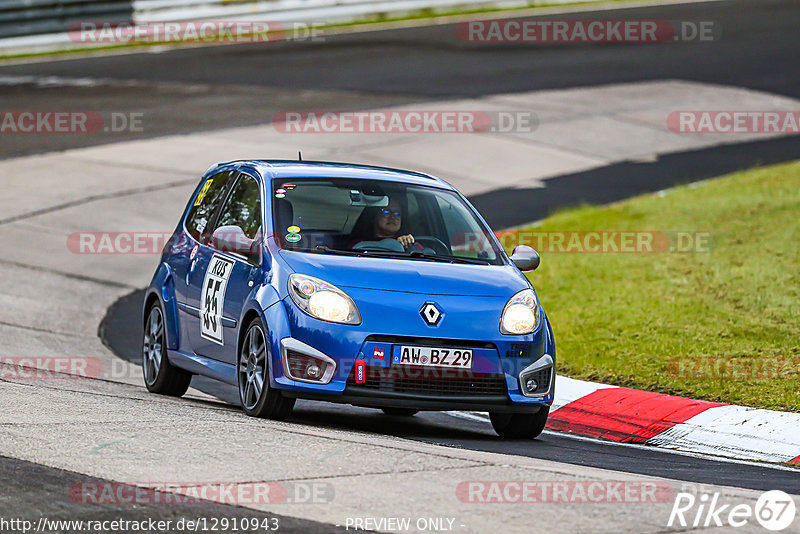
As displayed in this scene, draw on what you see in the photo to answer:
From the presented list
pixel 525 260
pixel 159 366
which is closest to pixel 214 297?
pixel 159 366

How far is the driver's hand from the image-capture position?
8.97 metres

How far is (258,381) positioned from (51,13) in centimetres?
2550

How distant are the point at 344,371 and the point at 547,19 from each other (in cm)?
2956

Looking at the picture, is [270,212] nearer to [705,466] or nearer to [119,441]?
[119,441]

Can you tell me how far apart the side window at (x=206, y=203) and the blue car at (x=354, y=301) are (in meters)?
0.02

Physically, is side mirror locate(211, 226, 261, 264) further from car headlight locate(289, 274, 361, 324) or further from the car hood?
car headlight locate(289, 274, 361, 324)

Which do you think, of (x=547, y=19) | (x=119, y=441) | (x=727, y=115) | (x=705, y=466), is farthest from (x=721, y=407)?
(x=547, y=19)

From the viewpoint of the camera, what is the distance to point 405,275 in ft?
27.1

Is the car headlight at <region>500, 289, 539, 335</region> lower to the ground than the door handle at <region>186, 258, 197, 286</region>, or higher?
lower

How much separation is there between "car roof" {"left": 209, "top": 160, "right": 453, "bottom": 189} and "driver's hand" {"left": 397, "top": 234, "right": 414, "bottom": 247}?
0.50m

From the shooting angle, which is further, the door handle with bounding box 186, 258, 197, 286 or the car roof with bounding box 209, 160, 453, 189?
the door handle with bounding box 186, 258, 197, 286

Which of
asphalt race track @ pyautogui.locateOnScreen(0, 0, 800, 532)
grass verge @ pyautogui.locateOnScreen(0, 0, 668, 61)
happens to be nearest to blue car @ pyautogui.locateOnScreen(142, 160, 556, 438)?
asphalt race track @ pyautogui.locateOnScreen(0, 0, 800, 532)

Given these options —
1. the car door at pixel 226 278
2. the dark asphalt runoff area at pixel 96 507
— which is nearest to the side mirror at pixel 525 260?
the car door at pixel 226 278

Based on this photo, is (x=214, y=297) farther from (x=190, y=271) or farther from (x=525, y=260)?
(x=525, y=260)
